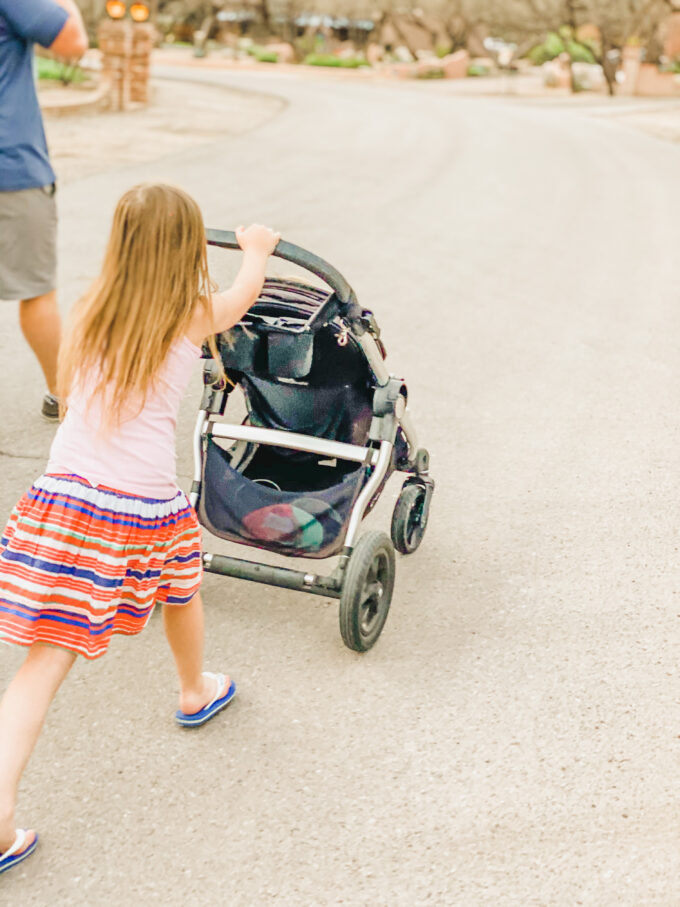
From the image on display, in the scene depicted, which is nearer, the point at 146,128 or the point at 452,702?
the point at 452,702

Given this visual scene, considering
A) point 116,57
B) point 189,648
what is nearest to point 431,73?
point 116,57

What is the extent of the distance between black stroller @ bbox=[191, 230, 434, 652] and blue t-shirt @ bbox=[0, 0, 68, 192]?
1.34m

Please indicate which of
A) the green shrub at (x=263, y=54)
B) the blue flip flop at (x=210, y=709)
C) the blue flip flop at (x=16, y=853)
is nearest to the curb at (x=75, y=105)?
the blue flip flop at (x=210, y=709)

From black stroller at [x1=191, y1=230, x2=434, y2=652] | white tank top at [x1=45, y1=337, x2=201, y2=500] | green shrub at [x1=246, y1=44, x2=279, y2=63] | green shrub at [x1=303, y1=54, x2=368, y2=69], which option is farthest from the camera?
green shrub at [x1=246, y1=44, x2=279, y2=63]

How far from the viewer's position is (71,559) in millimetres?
2451

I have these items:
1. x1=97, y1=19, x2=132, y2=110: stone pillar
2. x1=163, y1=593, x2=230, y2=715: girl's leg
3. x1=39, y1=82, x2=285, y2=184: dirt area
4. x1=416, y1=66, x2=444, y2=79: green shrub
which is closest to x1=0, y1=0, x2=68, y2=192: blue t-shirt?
x1=163, y1=593, x2=230, y2=715: girl's leg

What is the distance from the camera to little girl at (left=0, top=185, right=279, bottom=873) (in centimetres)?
239

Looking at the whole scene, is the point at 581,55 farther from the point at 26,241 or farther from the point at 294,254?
the point at 294,254

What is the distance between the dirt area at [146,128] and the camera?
1348 cm

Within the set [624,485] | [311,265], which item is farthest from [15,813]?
[624,485]

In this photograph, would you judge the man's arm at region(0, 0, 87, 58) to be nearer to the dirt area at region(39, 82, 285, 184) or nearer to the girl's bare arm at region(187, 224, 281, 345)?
the girl's bare arm at region(187, 224, 281, 345)

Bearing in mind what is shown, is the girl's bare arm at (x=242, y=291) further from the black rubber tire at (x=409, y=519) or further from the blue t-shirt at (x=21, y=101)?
the blue t-shirt at (x=21, y=101)

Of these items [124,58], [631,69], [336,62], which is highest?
[124,58]

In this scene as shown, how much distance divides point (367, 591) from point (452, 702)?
0.41 m
